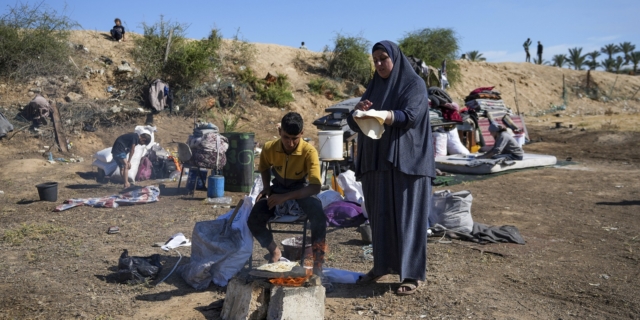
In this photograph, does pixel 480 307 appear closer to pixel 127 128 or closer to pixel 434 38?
pixel 127 128

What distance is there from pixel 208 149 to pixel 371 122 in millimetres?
4813

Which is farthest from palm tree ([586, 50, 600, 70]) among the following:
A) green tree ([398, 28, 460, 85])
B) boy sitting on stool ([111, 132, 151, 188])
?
boy sitting on stool ([111, 132, 151, 188])

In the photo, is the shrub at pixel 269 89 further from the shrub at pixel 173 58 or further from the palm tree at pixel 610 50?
the palm tree at pixel 610 50

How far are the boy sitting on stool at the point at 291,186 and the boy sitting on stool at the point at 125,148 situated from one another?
4.98 metres

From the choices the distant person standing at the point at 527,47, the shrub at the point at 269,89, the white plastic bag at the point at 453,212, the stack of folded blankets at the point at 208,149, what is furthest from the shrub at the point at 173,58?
the distant person standing at the point at 527,47

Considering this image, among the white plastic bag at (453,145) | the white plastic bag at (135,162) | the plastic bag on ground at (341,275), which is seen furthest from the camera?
the white plastic bag at (453,145)

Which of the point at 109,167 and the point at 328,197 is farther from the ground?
the point at 109,167

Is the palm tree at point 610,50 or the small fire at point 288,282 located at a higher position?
the palm tree at point 610,50

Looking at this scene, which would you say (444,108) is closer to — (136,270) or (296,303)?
(136,270)

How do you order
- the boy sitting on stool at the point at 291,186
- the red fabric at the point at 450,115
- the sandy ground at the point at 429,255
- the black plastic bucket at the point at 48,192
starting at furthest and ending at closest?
the red fabric at the point at 450,115 → the black plastic bucket at the point at 48,192 → the boy sitting on stool at the point at 291,186 → the sandy ground at the point at 429,255

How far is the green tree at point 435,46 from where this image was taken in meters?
26.1

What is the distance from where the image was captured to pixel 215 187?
318 inches

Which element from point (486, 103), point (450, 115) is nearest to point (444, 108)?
point (450, 115)

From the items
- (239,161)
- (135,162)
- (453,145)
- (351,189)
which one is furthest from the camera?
(453,145)
